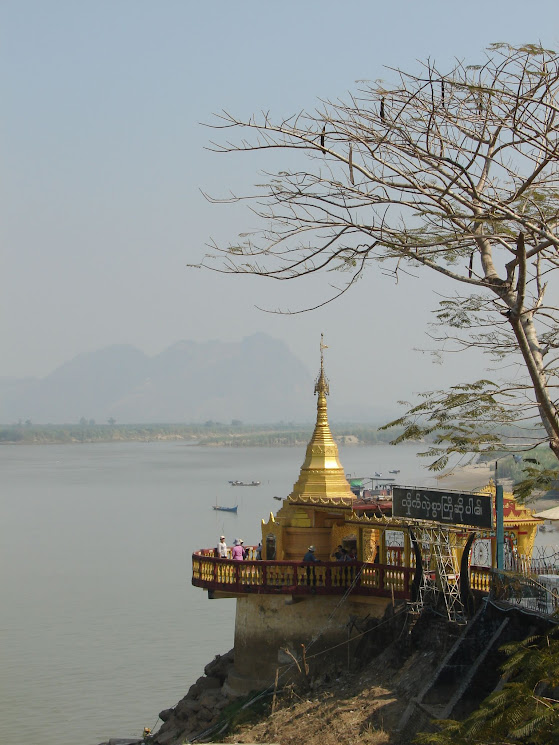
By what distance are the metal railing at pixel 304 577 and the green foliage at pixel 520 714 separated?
5.99 meters

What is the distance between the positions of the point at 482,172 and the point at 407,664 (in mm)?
8879

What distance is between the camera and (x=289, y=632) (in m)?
22.2

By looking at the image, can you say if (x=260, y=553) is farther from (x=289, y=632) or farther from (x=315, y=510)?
(x=289, y=632)

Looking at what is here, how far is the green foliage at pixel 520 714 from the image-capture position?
44.5 feet

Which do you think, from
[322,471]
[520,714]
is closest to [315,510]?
[322,471]

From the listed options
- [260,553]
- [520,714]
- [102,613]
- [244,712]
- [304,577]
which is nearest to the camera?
[520,714]

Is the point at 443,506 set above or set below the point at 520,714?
above

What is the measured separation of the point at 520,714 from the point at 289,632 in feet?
28.3

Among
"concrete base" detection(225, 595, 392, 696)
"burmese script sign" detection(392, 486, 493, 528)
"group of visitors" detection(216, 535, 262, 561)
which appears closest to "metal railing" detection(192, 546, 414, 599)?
"concrete base" detection(225, 595, 392, 696)

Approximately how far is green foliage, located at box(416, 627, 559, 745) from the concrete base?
20.2 ft

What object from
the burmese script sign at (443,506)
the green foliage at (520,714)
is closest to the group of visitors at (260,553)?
the burmese script sign at (443,506)

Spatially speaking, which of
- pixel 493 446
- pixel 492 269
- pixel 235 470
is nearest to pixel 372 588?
pixel 493 446

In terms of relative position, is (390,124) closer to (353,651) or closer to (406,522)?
(406,522)

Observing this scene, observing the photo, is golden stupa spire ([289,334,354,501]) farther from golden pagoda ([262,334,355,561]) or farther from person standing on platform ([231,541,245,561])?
person standing on platform ([231,541,245,561])
